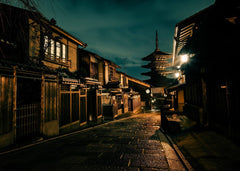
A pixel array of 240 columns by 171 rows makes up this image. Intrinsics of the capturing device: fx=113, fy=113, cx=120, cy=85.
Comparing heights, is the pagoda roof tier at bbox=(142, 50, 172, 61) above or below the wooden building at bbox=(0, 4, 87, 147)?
above

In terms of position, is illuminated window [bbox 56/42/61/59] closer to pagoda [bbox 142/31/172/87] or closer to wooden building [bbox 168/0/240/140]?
wooden building [bbox 168/0/240/140]

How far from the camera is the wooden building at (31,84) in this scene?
19.4 feet

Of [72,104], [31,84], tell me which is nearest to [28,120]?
[72,104]

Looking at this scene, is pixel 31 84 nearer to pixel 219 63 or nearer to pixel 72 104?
pixel 72 104

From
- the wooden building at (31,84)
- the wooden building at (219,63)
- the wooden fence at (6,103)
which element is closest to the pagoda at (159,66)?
the wooden building at (219,63)

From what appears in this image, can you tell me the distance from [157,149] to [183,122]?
394 centimetres

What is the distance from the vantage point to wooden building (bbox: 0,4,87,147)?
5.90m

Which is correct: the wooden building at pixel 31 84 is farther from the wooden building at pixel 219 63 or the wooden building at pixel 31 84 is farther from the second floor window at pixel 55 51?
the wooden building at pixel 219 63

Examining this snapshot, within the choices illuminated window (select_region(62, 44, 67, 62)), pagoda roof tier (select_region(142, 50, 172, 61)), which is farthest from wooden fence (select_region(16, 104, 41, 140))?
pagoda roof tier (select_region(142, 50, 172, 61))

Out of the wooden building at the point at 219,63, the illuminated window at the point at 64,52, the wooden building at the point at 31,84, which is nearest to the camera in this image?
the wooden building at the point at 219,63

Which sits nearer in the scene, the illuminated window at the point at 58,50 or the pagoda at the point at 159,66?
the illuminated window at the point at 58,50

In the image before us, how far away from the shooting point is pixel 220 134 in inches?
233

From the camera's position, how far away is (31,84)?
33.9 ft

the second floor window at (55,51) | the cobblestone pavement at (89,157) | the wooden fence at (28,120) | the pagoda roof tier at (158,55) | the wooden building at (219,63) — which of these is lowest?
the cobblestone pavement at (89,157)
